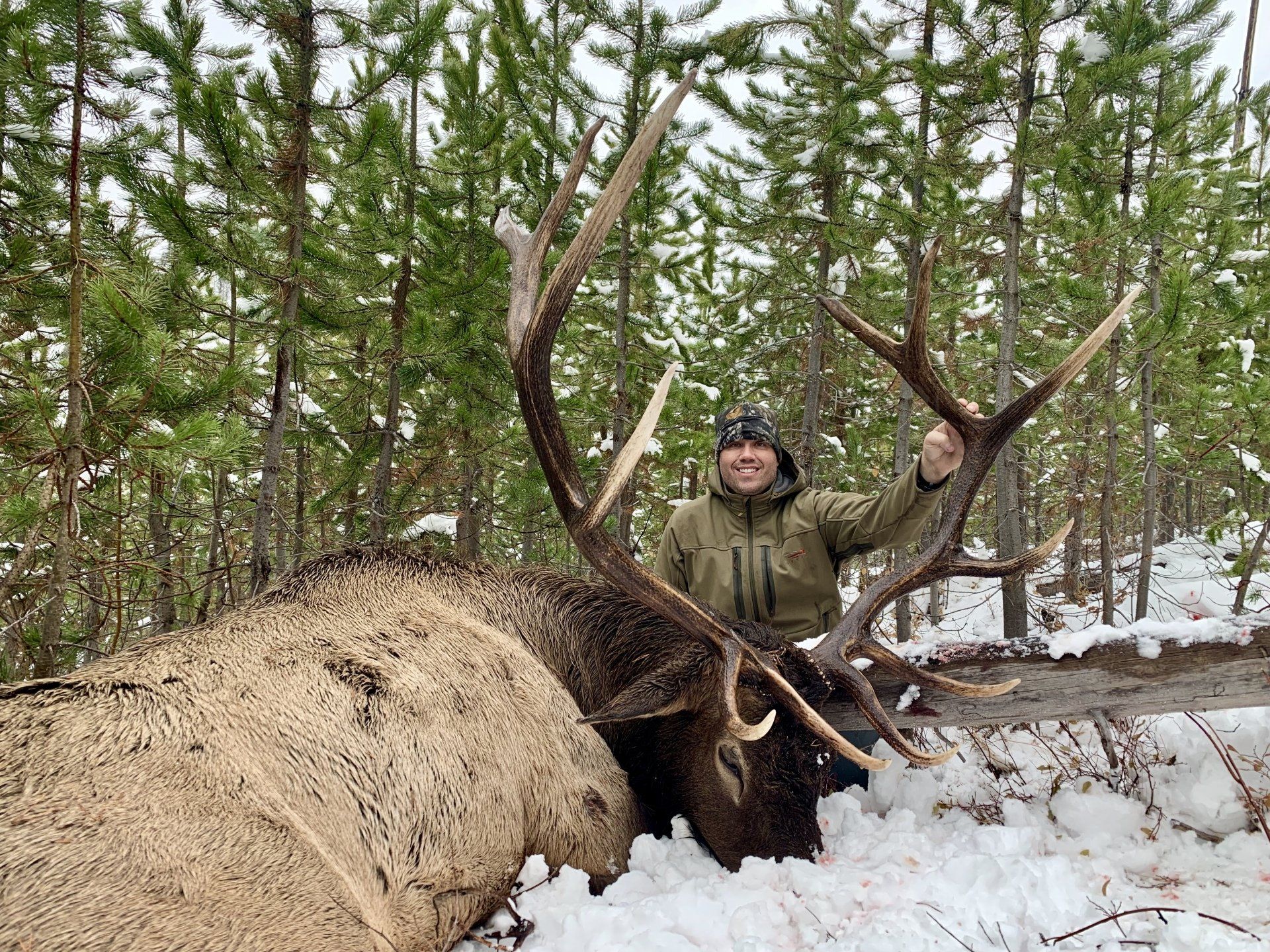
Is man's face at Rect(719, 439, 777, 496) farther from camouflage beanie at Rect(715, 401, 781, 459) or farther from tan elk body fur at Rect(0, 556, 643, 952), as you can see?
tan elk body fur at Rect(0, 556, 643, 952)

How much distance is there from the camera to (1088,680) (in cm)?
294

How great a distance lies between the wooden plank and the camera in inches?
108

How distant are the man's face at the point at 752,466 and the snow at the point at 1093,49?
4208 mm

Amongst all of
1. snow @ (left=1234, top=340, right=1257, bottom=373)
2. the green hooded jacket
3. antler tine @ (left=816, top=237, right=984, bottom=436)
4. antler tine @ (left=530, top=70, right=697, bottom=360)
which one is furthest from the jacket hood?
snow @ (left=1234, top=340, right=1257, bottom=373)

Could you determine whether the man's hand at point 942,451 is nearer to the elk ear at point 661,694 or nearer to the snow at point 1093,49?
the elk ear at point 661,694

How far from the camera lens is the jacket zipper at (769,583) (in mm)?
4250

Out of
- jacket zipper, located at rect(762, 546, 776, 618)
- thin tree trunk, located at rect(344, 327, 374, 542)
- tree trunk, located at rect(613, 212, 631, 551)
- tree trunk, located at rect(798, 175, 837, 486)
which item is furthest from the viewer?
tree trunk, located at rect(798, 175, 837, 486)

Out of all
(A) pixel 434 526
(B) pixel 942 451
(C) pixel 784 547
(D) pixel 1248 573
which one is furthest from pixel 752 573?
(A) pixel 434 526

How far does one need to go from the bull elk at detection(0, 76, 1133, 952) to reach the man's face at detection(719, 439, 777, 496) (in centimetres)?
119

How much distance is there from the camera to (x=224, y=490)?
331 inches

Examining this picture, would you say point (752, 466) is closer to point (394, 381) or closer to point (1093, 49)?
point (1093, 49)

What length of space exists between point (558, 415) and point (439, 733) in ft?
4.28

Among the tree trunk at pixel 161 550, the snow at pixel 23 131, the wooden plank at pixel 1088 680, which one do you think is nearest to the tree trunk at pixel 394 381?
the tree trunk at pixel 161 550

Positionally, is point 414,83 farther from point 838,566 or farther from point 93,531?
point 838,566
